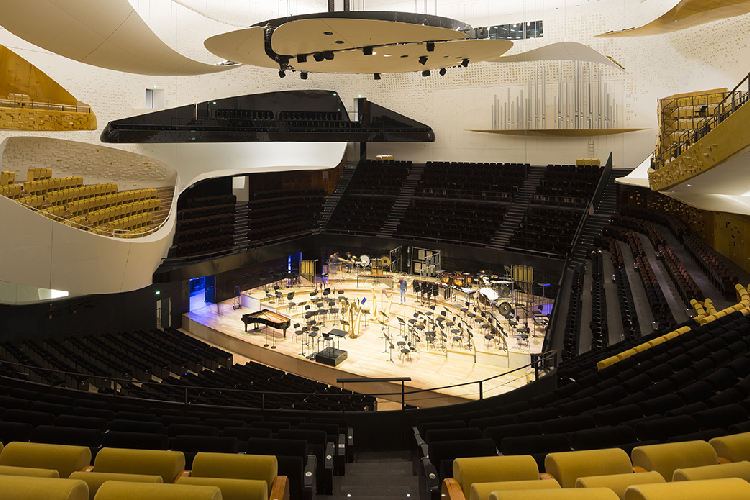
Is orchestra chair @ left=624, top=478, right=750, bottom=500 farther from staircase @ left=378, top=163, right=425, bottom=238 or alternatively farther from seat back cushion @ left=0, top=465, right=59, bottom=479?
staircase @ left=378, top=163, right=425, bottom=238

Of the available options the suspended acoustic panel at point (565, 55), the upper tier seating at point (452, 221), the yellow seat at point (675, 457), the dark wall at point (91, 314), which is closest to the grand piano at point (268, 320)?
the dark wall at point (91, 314)

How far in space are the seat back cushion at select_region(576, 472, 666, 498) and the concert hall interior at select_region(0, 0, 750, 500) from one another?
1 cm

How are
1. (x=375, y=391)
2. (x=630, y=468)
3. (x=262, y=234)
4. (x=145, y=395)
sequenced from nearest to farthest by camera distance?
(x=630, y=468) → (x=145, y=395) → (x=375, y=391) → (x=262, y=234)

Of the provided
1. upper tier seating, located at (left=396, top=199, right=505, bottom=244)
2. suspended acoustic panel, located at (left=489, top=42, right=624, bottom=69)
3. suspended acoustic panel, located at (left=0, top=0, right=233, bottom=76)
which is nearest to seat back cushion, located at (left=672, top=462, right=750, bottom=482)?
suspended acoustic panel, located at (left=0, top=0, right=233, bottom=76)

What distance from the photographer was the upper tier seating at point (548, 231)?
16045mm

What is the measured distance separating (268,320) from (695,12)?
511 inches

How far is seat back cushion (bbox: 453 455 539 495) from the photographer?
2.66 meters

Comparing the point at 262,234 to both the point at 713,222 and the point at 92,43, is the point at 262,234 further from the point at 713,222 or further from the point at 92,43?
the point at 713,222

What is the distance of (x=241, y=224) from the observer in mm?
19125

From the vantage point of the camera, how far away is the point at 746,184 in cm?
897

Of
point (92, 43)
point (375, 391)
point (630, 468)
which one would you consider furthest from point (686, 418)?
point (92, 43)

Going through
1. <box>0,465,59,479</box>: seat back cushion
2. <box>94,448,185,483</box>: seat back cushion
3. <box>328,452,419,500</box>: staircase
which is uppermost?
<box>0,465,59,479</box>: seat back cushion

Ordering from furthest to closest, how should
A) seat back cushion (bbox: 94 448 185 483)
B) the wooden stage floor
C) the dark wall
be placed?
1. the dark wall
2. the wooden stage floor
3. seat back cushion (bbox: 94 448 185 483)

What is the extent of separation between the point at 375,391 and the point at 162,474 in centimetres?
826
